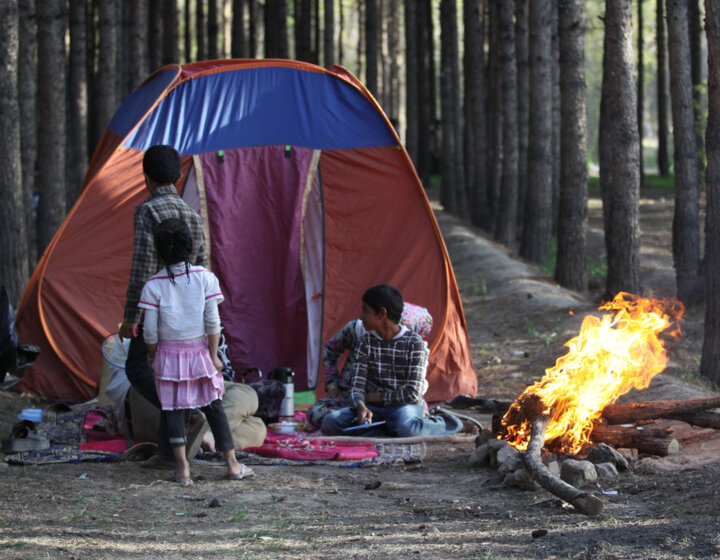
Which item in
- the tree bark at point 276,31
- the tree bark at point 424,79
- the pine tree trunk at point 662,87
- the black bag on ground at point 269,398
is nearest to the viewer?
the black bag on ground at point 269,398

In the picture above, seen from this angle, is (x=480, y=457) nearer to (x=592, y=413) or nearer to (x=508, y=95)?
(x=592, y=413)

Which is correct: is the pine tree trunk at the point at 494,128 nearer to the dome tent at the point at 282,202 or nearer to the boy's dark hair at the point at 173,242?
the dome tent at the point at 282,202

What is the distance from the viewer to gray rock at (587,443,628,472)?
5.34 metres

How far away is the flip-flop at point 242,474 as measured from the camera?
5.43m

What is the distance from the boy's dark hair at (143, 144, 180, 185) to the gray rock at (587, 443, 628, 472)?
3.01 m

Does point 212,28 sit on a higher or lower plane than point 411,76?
higher

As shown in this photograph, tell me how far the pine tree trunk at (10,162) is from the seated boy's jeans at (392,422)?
→ 450 centimetres

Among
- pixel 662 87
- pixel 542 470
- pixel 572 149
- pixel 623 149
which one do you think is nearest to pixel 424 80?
pixel 662 87

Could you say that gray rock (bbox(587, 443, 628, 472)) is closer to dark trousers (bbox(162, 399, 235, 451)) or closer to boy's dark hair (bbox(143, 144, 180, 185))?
dark trousers (bbox(162, 399, 235, 451))

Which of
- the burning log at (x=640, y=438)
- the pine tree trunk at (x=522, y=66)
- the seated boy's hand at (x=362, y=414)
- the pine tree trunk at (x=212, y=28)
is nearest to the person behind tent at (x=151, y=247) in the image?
the seated boy's hand at (x=362, y=414)

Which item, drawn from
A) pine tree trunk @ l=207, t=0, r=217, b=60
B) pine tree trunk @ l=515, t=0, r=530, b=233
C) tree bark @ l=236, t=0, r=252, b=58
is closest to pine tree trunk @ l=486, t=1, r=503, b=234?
pine tree trunk @ l=515, t=0, r=530, b=233

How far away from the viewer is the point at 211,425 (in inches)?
214

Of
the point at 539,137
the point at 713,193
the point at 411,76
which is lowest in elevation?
the point at 713,193

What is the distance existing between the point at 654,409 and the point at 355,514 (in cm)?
210
